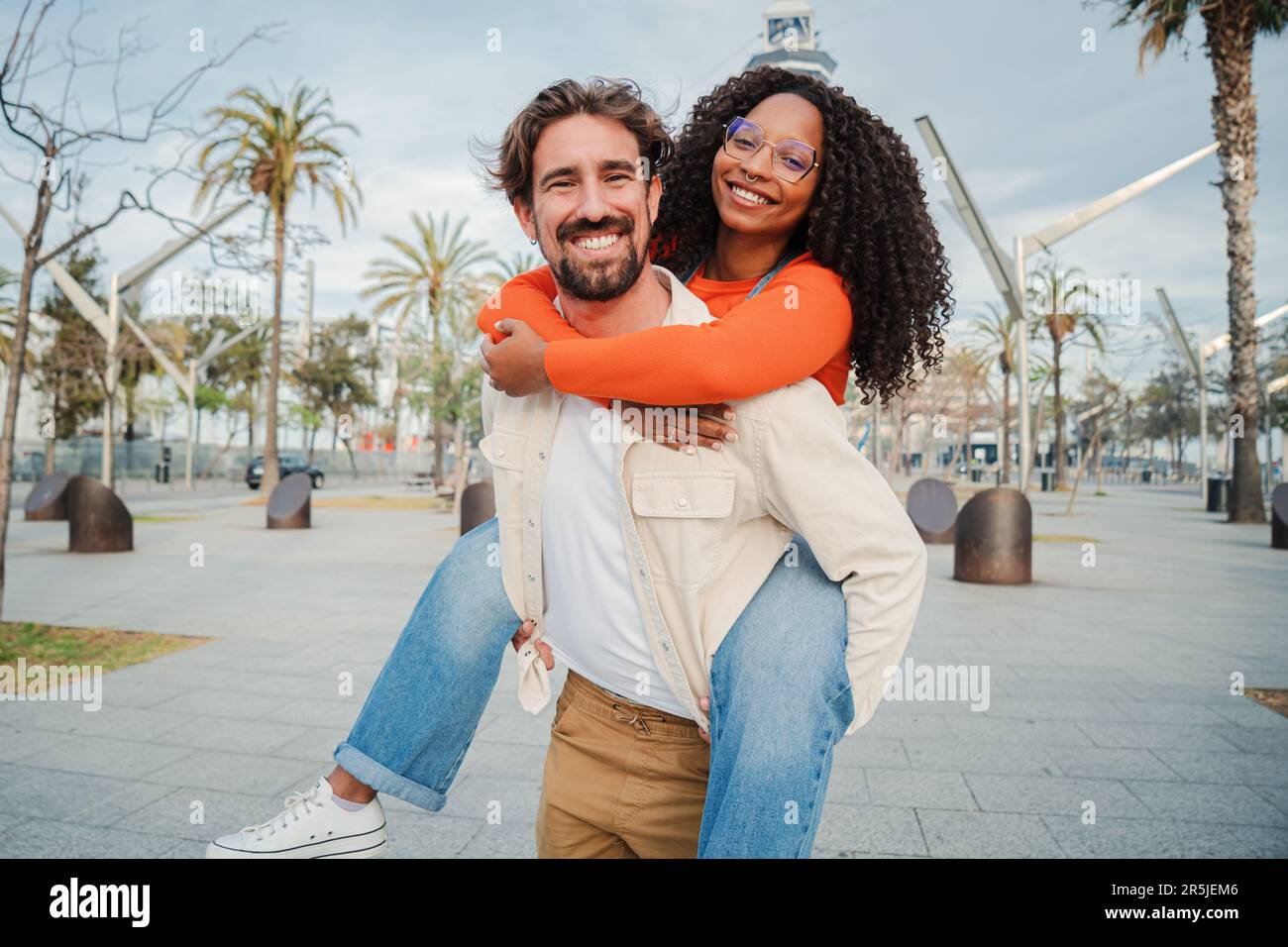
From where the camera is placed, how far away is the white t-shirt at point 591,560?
1939 millimetres

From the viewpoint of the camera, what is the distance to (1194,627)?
28.5ft

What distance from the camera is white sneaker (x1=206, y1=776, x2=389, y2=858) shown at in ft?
5.90

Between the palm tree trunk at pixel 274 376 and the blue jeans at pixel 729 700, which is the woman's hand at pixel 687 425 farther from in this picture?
the palm tree trunk at pixel 274 376

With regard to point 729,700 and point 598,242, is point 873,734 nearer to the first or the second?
point 729,700

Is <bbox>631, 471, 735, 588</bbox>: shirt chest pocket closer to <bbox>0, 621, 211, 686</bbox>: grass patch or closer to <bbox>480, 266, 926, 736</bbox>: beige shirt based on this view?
<bbox>480, 266, 926, 736</bbox>: beige shirt

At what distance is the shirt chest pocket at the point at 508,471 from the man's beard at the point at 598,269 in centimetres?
34

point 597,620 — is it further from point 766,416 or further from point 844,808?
point 844,808

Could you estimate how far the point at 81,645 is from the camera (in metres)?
7.15

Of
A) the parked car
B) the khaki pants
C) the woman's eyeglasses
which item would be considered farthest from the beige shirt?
the parked car

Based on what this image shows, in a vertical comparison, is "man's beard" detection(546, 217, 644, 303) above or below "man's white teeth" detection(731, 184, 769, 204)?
below

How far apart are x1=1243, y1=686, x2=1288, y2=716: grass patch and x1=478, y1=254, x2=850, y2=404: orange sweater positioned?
5.55m

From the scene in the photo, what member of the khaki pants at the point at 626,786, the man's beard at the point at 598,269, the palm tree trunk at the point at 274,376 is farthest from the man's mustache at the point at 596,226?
the palm tree trunk at the point at 274,376

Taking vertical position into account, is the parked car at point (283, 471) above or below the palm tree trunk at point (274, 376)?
below

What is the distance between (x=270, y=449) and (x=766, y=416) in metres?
Result: 26.5
